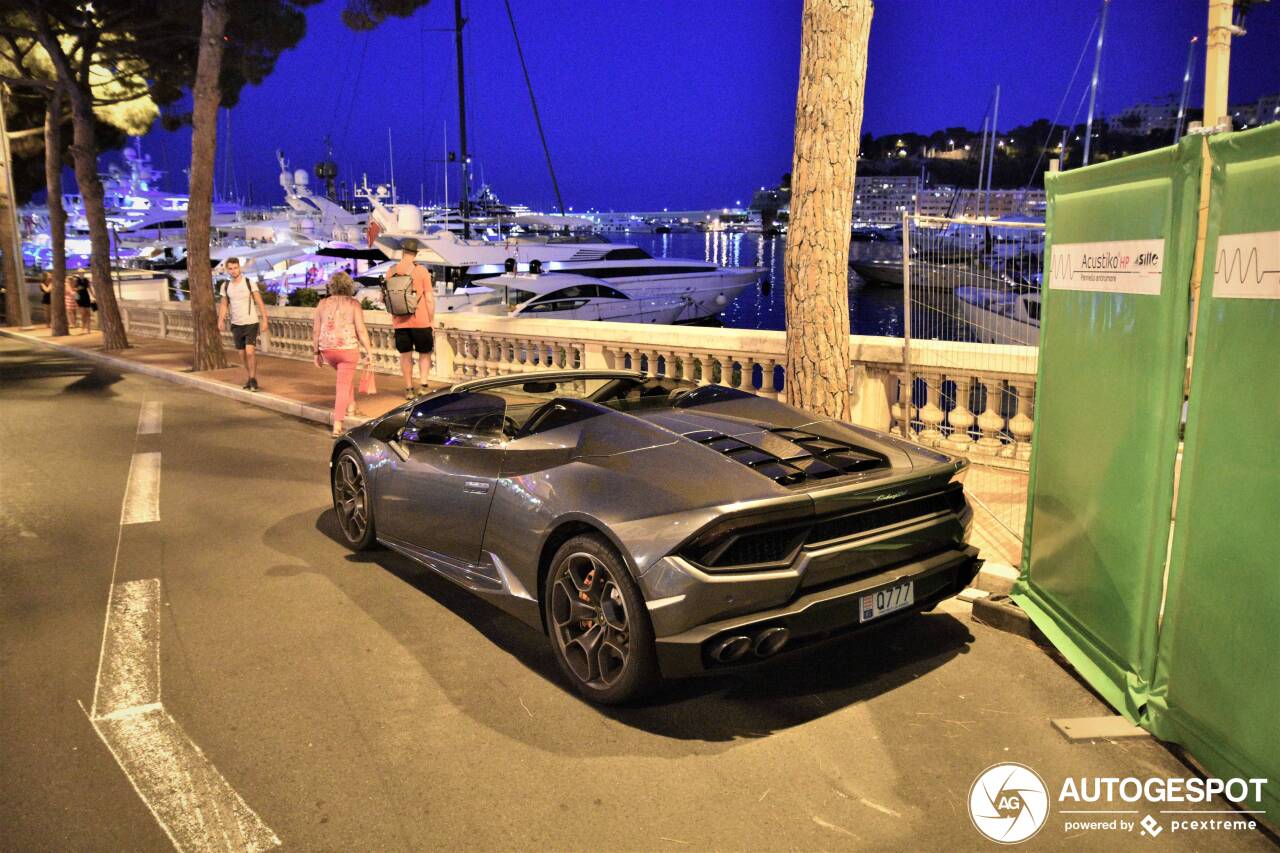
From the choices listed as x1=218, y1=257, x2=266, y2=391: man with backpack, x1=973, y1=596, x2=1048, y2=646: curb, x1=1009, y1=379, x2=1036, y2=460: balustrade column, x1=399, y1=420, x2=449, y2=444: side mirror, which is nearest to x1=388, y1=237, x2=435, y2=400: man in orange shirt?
x1=218, y1=257, x2=266, y2=391: man with backpack

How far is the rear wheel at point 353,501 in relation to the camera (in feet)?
18.9

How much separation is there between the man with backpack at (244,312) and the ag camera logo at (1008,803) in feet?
42.0

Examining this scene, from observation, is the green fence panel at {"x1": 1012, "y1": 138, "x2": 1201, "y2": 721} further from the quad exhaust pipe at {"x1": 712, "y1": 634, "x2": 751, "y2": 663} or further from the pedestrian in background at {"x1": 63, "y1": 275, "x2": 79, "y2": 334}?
the pedestrian in background at {"x1": 63, "y1": 275, "x2": 79, "y2": 334}

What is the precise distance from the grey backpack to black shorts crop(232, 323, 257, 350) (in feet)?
13.8

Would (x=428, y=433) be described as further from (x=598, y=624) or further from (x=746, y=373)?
(x=746, y=373)

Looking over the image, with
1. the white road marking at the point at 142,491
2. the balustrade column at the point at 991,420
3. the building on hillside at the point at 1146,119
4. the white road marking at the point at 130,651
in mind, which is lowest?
the white road marking at the point at 130,651

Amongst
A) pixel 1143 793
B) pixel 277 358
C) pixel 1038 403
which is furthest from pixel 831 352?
pixel 277 358

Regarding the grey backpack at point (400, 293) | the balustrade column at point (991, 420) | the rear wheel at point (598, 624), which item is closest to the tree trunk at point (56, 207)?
the grey backpack at point (400, 293)

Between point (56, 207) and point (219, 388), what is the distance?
18232 millimetres

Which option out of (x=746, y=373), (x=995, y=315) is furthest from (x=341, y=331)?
(x=995, y=315)

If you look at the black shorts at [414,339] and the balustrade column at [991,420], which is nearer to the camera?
the balustrade column at [991,420]

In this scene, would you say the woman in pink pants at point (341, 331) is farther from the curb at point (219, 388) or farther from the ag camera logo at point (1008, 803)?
the ag camera logo at point (1008, 803)

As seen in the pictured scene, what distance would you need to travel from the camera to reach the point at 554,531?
3936 mm

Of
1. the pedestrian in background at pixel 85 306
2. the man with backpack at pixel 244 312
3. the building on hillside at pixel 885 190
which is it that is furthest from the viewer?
the building on hillside at pixel 885 190
